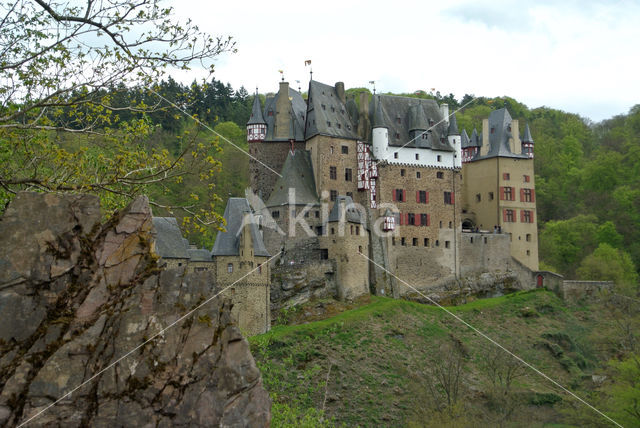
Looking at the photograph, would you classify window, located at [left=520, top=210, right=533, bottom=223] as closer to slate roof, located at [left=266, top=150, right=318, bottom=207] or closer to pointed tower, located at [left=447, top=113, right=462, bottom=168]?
pointed tower, located at [left=447, top=113, right=462, bottom=168]

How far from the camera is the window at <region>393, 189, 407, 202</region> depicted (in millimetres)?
53250

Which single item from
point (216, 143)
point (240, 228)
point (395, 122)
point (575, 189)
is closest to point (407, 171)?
point (395, 122)

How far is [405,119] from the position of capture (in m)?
56.9

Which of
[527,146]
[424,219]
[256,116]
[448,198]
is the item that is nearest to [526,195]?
[527,146]

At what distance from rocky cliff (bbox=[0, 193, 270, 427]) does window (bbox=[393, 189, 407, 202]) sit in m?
41.1

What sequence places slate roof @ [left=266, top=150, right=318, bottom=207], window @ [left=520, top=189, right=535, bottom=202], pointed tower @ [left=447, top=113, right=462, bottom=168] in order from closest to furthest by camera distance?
slate roof @ [left=266, top=150, right=318, bottom=207] → pointed tower @ [left=447, top=113, right=462, bottom=168] → window @ [left=520, top=189, right=535, bottom=202]

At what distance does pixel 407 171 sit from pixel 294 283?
41.2ft

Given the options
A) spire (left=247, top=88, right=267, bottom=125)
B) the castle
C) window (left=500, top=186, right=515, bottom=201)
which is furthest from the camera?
window (left=500, top=186, right=515, bottom=201)

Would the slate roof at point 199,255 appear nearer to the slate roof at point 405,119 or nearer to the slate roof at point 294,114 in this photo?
the slate roof at point 294,114

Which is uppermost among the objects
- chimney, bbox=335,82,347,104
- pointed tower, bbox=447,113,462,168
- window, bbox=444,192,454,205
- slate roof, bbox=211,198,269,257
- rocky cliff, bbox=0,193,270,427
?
chimney, bbox=335,82,347,104

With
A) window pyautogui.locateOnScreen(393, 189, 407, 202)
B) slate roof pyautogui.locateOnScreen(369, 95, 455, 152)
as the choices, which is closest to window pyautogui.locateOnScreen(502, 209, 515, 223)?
slate roof pyautogui.locateOnScreen(369, 95, 455, 152)

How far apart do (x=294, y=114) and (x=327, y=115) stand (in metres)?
2.51

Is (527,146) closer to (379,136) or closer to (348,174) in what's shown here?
(379,136)

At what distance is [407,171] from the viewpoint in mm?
54219
